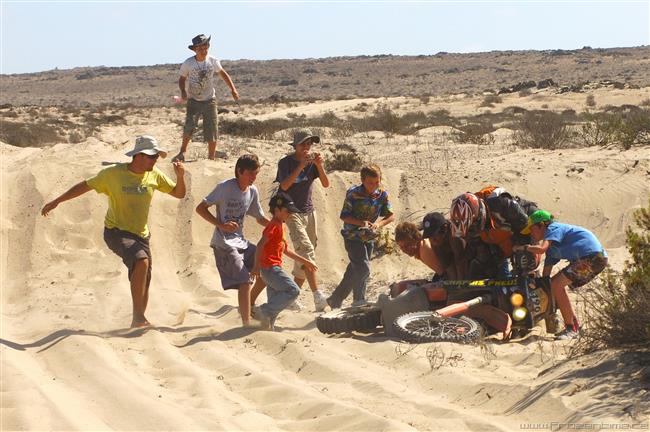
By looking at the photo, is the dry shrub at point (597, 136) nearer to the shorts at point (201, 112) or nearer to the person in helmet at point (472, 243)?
the shorts at point (201, 112)

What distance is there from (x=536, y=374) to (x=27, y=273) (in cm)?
751

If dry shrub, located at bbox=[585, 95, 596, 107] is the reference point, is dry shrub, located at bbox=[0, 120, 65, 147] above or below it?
below

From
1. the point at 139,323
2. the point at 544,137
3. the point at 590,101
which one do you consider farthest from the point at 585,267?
the point at 590,101

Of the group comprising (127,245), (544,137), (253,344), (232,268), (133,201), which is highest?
(544,137)

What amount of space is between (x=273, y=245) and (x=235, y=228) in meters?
0.48

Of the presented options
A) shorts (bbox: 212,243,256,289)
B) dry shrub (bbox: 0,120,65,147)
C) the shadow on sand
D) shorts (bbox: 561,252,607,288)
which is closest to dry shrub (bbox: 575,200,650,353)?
shorts (bbox: 561,252,607,288)

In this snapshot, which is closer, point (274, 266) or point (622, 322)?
point (622, 322)

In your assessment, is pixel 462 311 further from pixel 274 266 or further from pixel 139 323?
pixel 139 323

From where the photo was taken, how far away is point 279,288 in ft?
28.4

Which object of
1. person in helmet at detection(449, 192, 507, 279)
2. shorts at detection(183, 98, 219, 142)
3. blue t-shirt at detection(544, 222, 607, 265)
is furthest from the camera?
shorts at detection(183, 98, 219, 142)

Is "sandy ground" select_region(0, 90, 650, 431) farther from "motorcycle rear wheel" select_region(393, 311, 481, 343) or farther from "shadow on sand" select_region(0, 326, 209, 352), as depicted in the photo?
"motorcycle rear wheel" select_region(393, 311, 481, 343)

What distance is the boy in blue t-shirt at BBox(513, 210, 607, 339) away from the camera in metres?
8.17

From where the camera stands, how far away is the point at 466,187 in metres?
13.9

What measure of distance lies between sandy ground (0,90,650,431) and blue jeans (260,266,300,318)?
0.28m
